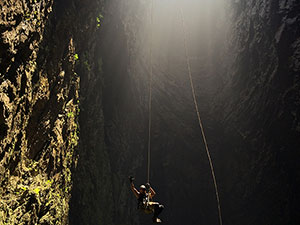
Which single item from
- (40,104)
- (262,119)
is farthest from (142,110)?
(40,104)

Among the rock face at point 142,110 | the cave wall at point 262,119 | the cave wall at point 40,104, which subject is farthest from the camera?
the cave wall at point 262,119

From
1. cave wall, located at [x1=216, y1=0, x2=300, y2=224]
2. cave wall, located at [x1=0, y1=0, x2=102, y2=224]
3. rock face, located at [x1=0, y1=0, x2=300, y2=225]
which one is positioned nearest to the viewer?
cave wall, located at [x1=0, y1=0, x2=102, y2=224]

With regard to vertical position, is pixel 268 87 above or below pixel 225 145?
above

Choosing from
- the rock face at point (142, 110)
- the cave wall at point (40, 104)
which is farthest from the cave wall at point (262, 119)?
the cave wall at point (40, 104)

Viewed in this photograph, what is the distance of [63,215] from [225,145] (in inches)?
449

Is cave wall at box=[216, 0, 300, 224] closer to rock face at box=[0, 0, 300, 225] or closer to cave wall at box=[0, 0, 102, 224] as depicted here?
rock face at box=[0, 0, 300, 225]

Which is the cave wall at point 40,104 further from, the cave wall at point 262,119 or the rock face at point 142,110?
the cave wall at point 262,119

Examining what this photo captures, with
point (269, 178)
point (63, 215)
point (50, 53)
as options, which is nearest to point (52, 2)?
point (50, 53)

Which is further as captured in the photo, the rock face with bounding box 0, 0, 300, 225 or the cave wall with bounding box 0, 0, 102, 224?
the rock face with bounding box 0, 0, 300, 225

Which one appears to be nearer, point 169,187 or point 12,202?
point 12,202

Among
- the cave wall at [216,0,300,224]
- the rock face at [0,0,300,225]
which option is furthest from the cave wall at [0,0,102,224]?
the cave wall at [216,0,300,224]

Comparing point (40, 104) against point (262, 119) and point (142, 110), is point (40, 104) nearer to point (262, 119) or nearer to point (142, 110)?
point (142, 110)

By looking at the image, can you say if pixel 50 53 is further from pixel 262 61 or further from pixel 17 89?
pixel 262 61

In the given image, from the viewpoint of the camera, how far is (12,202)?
470cm
